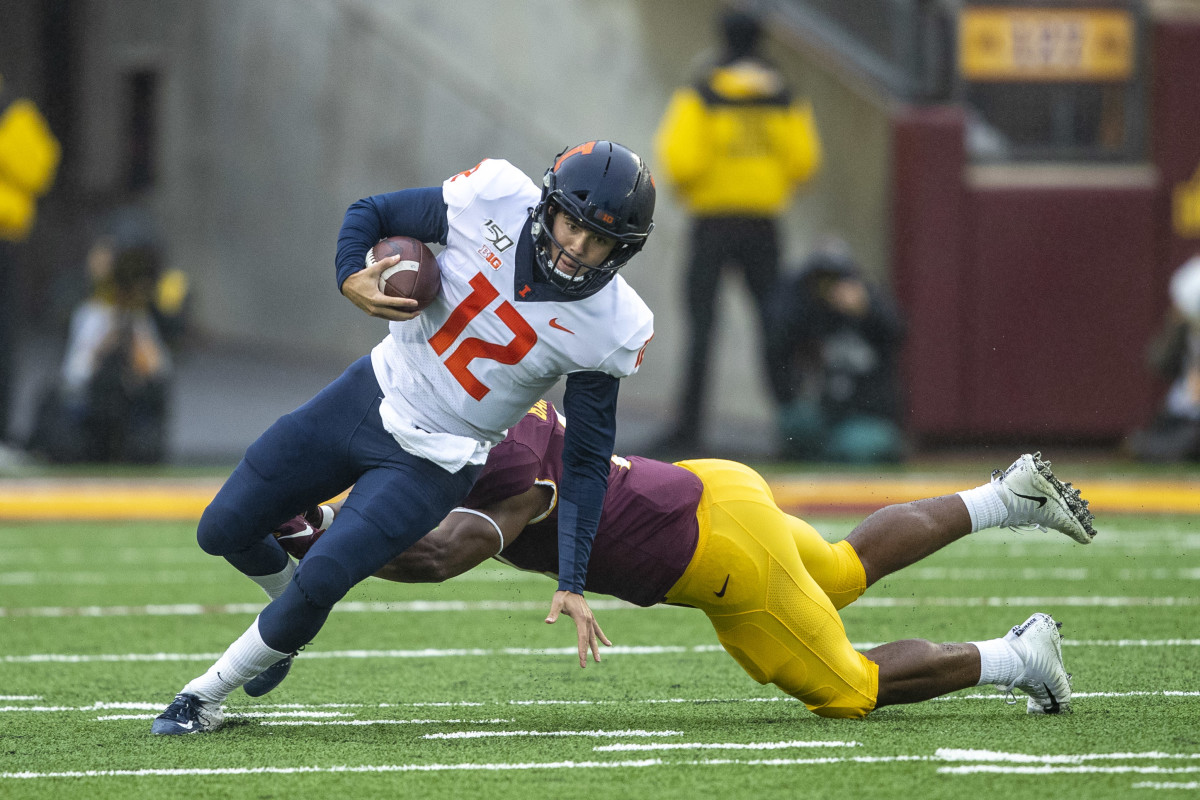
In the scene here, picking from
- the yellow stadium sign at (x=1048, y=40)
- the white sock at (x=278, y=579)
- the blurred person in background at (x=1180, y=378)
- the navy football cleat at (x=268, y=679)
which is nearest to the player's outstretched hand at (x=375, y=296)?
the white sock at (x=278, y=579)

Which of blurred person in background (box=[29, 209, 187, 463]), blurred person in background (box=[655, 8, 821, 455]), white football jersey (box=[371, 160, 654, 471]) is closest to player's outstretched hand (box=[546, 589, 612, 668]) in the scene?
white football jersey (box=[371, 160, 654, 471])

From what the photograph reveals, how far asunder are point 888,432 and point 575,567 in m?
7.08

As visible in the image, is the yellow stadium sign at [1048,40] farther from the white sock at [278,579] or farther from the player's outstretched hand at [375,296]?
the player's outstretched hand at [375,296]

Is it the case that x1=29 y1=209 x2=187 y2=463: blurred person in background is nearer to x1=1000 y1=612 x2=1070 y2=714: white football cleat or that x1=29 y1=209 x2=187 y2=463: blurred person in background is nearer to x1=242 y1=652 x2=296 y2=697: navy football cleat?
x1=242 y1=652 x2=296 y2=697: navy football cleat

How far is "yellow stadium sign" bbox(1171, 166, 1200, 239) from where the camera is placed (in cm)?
1188

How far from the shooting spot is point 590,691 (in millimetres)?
4957

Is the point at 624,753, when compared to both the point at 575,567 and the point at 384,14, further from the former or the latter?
the point at 384,14

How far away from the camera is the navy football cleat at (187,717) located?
4.25m

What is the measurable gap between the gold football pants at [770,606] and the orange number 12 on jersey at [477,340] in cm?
64

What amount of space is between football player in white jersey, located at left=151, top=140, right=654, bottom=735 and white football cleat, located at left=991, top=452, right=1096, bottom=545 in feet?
3.64

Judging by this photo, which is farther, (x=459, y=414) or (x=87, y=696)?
(x=87, y=696)

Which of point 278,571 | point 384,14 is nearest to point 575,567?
point 278,571

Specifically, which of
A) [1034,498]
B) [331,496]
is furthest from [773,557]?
[331,496]

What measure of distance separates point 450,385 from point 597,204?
61cm
